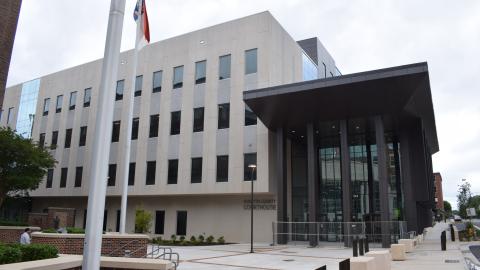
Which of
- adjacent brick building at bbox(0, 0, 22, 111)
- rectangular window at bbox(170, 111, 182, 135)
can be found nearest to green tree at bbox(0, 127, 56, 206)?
rectangular window at bbox(170, 111, 182, 135)

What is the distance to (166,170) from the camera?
40562 millimetres

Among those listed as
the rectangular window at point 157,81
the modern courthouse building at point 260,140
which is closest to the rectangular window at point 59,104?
the modern courthouse building at point 260,140

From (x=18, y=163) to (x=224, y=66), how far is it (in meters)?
20.9

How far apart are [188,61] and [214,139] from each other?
9.05m

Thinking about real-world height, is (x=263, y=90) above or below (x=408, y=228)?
above

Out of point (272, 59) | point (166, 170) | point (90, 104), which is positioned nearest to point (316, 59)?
point (272, 59)

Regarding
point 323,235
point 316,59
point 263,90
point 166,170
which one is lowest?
point 323,235

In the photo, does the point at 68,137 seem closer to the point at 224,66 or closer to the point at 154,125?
the point at 154,125

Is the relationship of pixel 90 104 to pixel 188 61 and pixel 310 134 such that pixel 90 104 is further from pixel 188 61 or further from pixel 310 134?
pixel 310 134

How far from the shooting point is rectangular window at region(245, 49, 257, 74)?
37156 mm

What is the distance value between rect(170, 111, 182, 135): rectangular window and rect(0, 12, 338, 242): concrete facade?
1.42 ft

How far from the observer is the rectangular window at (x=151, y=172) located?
4159cm

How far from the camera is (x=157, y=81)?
44000 millimetres

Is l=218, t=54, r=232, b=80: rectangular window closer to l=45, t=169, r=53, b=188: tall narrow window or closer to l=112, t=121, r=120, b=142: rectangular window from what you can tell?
l=112, t=121, r=120, b=142: rectangular window
